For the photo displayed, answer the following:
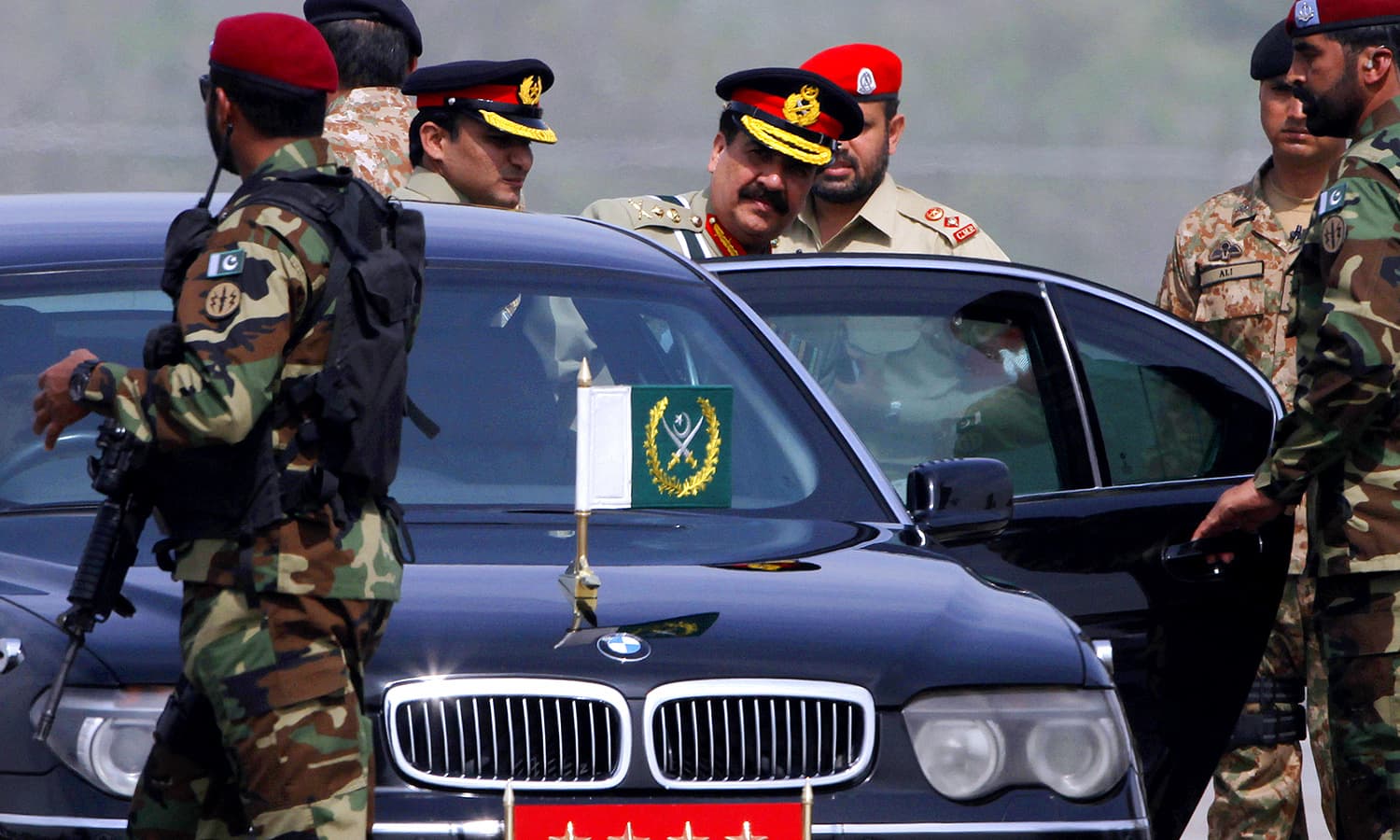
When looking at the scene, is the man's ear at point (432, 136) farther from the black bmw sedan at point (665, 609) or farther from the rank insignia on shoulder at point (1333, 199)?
the rank insignia on shoulder at point (1333, 199)

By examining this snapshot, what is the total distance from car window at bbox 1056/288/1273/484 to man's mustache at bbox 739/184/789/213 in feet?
3.84

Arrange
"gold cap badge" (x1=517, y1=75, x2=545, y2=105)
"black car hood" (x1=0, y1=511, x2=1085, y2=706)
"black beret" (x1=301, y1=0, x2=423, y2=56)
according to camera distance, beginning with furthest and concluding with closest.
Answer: "black beret" (x1=301, y1=0, x2=423, y2=56) < "gold cap badge" (x1=517, y1=75, x2=545, y2=105) < "black car hood" (x1=0, y1=511, x2=1085, y2=706)

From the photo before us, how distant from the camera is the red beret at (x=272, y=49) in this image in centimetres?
331

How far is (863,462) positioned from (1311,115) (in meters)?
1.11

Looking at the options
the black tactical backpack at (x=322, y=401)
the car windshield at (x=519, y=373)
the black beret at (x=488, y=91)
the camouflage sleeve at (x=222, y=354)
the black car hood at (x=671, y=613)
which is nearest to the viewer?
the camouflage sleeve at (x=222, y=354)

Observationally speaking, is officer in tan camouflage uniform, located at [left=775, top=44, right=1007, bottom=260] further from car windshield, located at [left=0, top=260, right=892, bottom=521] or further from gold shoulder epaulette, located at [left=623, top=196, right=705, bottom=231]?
car windshield, located at [left=0, top=260, right=892, bottom=521]

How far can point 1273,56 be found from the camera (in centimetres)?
712

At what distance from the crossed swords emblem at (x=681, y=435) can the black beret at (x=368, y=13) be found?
11.5 feet

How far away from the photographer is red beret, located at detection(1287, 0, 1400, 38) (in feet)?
15.1

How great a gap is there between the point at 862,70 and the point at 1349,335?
3162 mm

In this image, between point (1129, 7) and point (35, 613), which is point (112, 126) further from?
point (35, 613)

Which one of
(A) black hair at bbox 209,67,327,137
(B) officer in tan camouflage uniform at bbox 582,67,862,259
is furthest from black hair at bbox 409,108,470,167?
(A) black hair at bbox 209,67,327,137

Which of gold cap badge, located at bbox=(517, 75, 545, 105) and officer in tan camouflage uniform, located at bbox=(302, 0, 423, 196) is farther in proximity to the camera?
officer in tan camouflage uniform, located at bbox=(302, 0, 423, 196)

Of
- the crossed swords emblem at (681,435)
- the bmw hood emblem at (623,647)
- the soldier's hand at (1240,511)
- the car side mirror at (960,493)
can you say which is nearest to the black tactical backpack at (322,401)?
the bmw hood emblem at (623,647)
